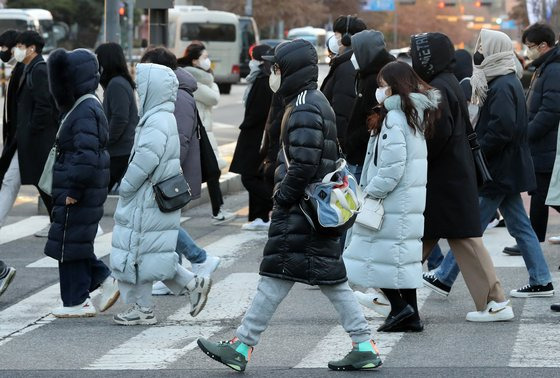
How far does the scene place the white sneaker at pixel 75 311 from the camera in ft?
28.2

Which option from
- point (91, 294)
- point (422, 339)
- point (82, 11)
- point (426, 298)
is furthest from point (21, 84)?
point (82, 11)

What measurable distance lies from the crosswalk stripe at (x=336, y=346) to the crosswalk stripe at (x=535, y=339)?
0.69 m

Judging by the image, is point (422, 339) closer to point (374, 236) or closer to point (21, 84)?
point (374, 236)

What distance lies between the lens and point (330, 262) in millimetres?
6820

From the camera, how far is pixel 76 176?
8.35 metres

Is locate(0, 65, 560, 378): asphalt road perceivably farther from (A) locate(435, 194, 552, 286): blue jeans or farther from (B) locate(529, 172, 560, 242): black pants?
(B) locate(529, 172, 560, 242): black pants

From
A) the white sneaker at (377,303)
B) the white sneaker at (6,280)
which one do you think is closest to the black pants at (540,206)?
the white sneaker at (377,303)

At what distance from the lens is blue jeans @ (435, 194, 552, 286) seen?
905 cm

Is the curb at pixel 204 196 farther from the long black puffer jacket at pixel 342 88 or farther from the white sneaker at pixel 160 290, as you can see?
the white sneaker at pixel 160 290

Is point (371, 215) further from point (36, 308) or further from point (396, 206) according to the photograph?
point (36, 308)

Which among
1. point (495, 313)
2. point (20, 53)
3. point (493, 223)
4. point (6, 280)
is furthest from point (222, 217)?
point (495, 313)

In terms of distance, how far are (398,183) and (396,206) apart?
13 centimetres

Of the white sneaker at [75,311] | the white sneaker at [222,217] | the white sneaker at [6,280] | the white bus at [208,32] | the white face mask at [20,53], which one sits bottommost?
the white bus at [208,32]

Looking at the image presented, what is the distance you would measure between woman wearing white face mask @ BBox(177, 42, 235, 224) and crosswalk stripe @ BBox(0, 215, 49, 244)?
5.55 feet
